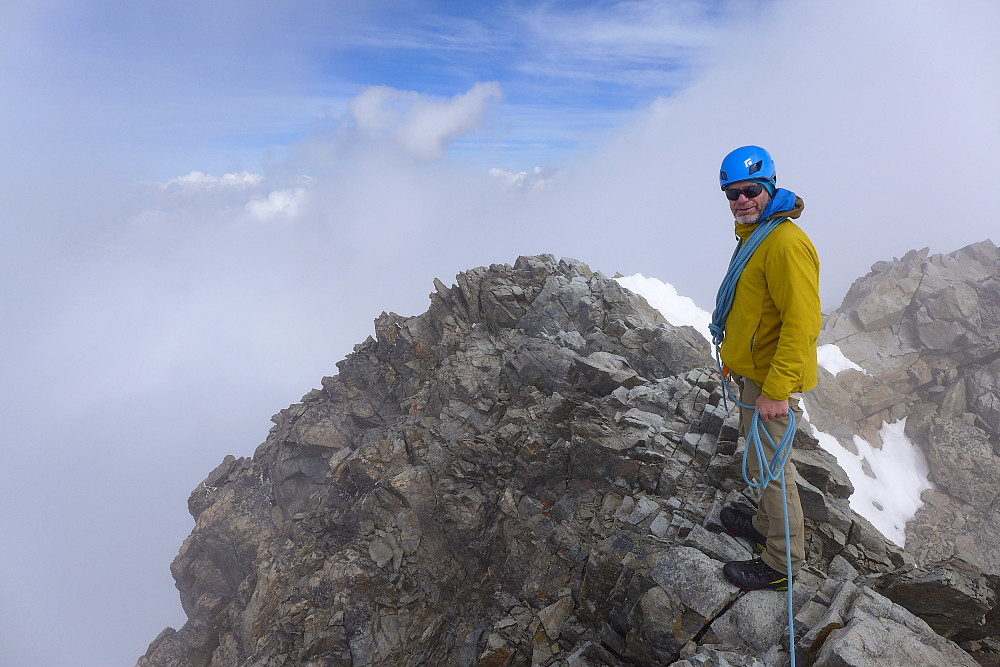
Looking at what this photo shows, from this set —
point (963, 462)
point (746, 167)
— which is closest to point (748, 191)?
point (746, 167)

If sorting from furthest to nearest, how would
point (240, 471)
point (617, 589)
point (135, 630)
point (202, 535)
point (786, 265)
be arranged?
point (135, 630), point (240, 471), point (202, 535), point (617, 589), point (786, 265)

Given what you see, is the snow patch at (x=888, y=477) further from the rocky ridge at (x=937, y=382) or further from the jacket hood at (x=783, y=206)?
the jacket hood at (x=783, y=206)

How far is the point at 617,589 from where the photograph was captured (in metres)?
10.8

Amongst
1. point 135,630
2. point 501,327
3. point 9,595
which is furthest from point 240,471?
point 9,595

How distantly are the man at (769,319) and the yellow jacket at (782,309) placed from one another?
0.01m

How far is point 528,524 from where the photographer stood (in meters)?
15.8

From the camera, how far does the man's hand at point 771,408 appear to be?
613 cm

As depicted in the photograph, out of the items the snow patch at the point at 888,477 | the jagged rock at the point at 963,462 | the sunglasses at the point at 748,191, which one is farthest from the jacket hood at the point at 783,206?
the jagged rock at the point at 963,462

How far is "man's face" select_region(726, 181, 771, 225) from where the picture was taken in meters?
6.55

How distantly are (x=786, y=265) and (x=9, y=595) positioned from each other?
26339 cm

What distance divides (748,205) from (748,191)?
0.68ft

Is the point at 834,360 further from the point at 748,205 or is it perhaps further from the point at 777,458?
the point at 748,205

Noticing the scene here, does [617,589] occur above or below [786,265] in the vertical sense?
below

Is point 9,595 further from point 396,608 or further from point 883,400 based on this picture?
point 883,400
